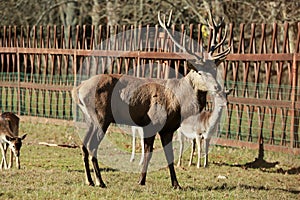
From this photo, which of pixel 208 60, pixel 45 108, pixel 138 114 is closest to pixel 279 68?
pixel 208 60

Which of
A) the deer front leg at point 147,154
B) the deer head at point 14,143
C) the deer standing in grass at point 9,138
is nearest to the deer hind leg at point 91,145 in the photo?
the deer front leg at point 147,154

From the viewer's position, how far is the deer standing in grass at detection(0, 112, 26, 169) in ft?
32.8

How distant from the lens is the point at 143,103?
852cm

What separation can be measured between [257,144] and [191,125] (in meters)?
1.93

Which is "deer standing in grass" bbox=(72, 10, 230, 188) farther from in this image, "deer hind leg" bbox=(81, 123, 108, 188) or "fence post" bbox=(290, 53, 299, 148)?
"fence post" bbox=(290, 53, 299, 148)

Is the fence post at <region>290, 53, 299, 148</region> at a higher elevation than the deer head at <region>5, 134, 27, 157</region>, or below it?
higher

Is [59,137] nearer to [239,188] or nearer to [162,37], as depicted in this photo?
[162,37]

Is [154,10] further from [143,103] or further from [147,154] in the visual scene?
[147,154]

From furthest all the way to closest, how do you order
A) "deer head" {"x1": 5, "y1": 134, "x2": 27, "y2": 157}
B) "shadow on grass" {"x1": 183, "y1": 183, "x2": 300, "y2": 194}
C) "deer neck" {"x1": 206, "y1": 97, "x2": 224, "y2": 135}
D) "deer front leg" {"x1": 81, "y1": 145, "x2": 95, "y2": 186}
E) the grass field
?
"deer neck" {"x1": 206, "y1": 97, "x2": 224, "y2": 135}, "deer head" {"x1": 5, "y1": 134, "x2": 27, "y2": 157}, "shadow on grass" {"x1": 183, "y1": 183, "x2": 300, "y2": 194}, "deer front leg" {"x1": 81, "y1": 145, "x2": 95, "y2": 186}, the grass field

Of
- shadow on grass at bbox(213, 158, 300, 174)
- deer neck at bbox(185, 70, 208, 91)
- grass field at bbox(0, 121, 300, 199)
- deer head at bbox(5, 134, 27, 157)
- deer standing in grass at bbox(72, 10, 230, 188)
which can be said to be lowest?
shadow on grass at bbox(213, 158, 300, 174)

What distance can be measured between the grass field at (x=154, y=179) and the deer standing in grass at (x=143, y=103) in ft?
1.46

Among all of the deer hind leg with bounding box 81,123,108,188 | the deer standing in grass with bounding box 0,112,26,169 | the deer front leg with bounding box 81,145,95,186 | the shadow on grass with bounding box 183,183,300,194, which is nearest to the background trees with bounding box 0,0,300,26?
the deer standing in grass with bounding box 0,112,26,169

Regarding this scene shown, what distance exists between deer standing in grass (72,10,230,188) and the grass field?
0.44 m

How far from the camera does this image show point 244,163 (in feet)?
36.4
